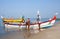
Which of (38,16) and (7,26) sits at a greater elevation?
(38,16)

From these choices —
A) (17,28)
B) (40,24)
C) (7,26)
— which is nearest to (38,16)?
(40,24)

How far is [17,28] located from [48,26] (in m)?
4.27

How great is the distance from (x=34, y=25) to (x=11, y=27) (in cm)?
434

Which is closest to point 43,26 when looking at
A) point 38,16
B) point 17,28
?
point 38,16

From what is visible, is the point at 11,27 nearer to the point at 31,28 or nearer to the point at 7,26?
the point at 7,26

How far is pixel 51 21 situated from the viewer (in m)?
20.1

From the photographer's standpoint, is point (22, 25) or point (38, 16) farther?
point (22, 25)

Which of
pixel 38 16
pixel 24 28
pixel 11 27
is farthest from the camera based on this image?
pixel 11 27

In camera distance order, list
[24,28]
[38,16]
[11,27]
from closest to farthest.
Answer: [38,16] < [24,28] < [11,27]

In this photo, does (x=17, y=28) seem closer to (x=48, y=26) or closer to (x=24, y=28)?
(x=24, y=28)

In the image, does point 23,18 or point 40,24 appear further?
point 23,18

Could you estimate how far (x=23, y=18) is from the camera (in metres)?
22.5

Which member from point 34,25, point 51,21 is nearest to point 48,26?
point 51,21

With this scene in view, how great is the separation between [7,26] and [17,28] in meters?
2.51
